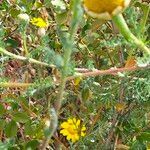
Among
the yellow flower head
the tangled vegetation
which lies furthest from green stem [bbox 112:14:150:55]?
the tangled vegetation

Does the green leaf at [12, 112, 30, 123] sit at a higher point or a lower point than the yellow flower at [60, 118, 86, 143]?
higher

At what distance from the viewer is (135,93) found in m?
1.13

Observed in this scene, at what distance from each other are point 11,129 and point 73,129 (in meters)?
0.17

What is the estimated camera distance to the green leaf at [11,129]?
1.22m

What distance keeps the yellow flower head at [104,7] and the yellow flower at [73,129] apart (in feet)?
2.50

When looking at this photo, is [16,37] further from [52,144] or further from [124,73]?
[124,73]

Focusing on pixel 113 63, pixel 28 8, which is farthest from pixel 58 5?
pixel 113 63

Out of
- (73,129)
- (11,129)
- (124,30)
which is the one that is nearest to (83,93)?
(73,129)

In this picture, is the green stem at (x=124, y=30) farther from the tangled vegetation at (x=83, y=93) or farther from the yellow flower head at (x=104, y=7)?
the tangled vegetation at (x=83, y=93)

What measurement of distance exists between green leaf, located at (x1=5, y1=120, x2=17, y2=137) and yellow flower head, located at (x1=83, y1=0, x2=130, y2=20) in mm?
741

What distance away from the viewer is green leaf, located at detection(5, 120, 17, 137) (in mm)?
1218

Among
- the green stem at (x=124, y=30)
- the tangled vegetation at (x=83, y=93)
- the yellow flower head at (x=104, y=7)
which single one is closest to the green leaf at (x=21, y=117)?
the tangled vegetation at (x=83, y=93)

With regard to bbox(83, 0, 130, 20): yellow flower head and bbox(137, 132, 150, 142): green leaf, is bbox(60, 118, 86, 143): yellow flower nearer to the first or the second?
→ bbox(137, 132, 150, 142): green leaf

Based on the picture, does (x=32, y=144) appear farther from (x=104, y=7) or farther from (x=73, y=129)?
(x=104, y=7)
